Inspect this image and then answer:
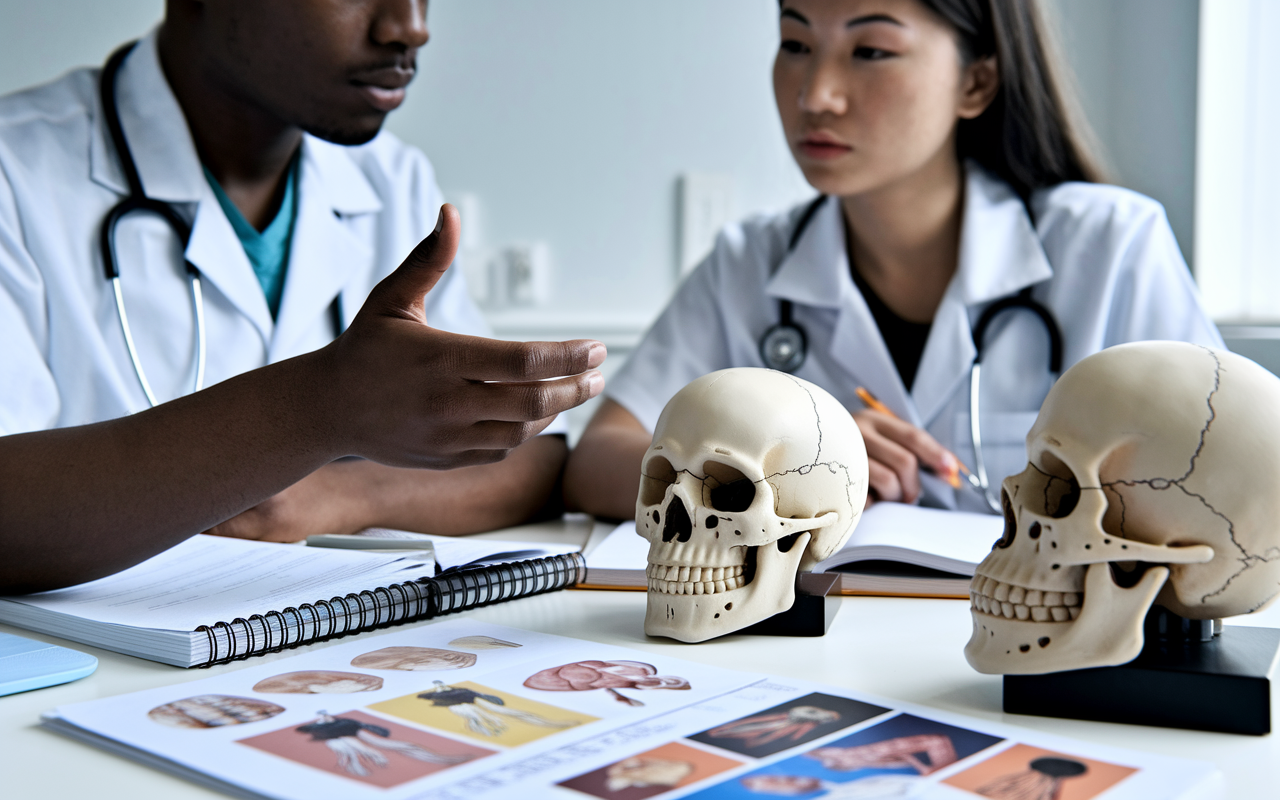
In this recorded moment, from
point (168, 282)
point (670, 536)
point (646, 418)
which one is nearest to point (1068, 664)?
point (670, 536)

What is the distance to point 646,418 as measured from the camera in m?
1.37

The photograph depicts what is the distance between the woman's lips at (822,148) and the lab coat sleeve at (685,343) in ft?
0.92

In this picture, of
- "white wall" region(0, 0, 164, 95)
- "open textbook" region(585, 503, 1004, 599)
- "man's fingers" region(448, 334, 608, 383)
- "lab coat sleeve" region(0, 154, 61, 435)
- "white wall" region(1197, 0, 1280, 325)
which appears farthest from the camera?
"white wall" region(1197, 0, 1280, 325)

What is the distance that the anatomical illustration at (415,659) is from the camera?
0.60 meters

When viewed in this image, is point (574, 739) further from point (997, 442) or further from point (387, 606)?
point (997, 442)

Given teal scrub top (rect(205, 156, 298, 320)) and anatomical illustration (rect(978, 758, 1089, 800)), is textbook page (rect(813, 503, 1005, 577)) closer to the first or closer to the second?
anatomical illustration (rect(978, 758, 1089, 800))

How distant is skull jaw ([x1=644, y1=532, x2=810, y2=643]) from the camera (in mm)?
657

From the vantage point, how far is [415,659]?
61cm

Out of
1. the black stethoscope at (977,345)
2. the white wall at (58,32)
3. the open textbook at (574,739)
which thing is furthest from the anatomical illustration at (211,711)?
the white wall at (58,32)

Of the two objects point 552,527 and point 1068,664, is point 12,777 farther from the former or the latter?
point 552,527

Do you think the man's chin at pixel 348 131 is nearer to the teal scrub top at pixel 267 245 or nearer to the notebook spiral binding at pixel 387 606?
the teal scrub top at pixel 267 245

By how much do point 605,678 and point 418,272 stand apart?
306 mm

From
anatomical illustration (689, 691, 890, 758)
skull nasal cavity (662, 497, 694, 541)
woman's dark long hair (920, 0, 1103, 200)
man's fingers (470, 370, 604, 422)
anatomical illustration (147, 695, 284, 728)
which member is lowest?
anatomical illustration (147, 695, 284, 728)

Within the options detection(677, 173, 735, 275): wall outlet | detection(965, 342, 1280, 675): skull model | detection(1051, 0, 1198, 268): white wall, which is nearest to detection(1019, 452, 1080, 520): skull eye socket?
detection(965, 342, 1280, 675): skull model
